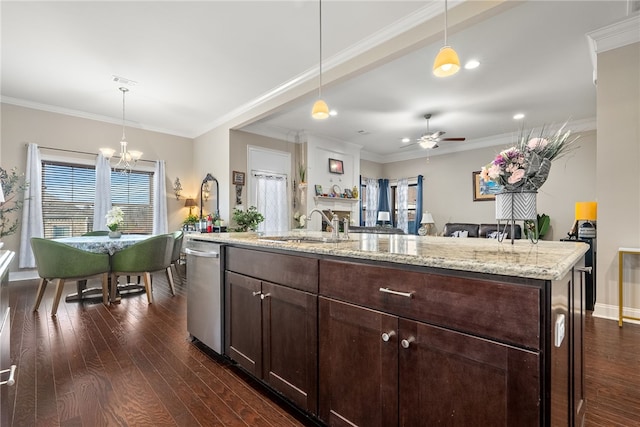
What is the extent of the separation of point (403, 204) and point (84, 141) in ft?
25.0

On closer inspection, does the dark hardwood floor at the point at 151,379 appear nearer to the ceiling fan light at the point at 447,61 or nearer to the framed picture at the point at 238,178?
the ceiling fan light at the point at 447,61

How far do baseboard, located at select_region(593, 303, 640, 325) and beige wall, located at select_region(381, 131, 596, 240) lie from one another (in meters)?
2.63

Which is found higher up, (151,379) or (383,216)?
(383,216)

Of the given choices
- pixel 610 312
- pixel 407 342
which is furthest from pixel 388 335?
pixel 610 312

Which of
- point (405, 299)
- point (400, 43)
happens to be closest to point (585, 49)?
point (400, 43)

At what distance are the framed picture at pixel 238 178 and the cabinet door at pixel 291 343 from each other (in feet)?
14.4

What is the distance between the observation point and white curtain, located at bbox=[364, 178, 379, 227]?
892 cm

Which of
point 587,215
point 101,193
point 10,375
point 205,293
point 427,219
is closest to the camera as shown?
point 10,375

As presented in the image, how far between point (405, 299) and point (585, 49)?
4.11m

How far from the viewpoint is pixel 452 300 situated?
1036 mm

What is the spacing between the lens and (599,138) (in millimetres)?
3270

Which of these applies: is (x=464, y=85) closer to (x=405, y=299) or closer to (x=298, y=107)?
(x=298, y=107)

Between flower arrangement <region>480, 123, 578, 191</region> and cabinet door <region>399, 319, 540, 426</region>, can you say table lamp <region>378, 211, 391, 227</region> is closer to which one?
flower arrangement <region>480, 123, 578, 191</region>

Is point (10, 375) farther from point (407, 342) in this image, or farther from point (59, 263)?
point (59, 263)
